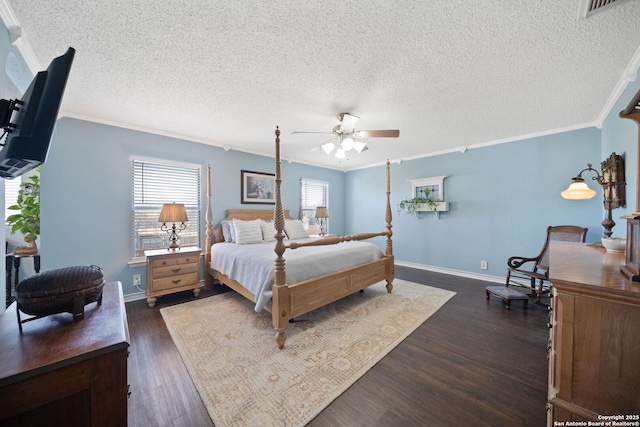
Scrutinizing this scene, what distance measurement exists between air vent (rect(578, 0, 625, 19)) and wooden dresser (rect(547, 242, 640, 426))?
5.06 feet

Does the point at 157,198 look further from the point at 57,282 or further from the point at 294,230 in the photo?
the point at 57,282

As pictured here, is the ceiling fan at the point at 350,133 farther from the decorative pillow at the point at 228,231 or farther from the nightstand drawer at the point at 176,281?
the nightstand drawer at the point at 176,281

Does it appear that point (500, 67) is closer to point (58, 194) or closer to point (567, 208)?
point (567, 208)

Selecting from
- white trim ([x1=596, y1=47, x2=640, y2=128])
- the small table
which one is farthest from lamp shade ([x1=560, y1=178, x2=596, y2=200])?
the small table

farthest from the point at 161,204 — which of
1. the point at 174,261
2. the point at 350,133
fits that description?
the point at 350,133

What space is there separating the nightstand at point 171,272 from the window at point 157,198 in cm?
25

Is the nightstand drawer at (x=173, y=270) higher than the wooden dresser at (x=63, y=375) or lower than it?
lower

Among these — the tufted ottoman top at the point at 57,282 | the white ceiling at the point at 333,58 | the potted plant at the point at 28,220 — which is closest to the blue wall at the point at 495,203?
the white ceiling at the point at 333,58

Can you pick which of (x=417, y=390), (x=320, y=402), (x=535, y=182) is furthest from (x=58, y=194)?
(x=535, y=182)

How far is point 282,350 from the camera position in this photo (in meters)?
2.05

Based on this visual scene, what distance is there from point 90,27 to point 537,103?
415 cm

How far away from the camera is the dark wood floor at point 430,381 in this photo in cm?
140

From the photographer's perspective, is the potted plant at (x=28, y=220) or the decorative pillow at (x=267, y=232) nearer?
the potted plant at (x=28, y=220)

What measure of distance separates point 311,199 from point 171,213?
123 inches
